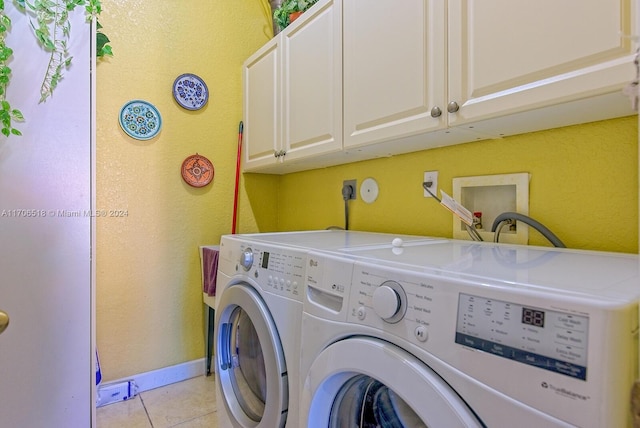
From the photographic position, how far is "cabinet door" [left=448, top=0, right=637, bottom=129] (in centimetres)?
77

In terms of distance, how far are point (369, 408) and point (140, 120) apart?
6.24ft

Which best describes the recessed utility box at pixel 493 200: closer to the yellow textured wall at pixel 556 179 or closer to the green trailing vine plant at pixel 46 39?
the yellow textured wall at pixel 556 179

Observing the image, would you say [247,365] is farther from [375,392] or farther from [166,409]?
[166,409]

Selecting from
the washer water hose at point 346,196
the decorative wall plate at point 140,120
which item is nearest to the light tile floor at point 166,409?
the washer water hose at point 346,196

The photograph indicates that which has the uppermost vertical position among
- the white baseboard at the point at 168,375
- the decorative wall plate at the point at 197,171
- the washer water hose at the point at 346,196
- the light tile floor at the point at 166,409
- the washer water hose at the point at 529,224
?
the decorative wall plate at the point at 197,171

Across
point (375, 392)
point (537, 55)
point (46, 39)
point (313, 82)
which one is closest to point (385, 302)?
point (375, 392)

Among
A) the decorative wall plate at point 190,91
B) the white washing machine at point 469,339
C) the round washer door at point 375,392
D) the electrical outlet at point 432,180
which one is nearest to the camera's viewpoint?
the white washing machine at point 469,339

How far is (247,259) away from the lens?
3.89ft

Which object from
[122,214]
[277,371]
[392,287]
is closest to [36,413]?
[277,371]

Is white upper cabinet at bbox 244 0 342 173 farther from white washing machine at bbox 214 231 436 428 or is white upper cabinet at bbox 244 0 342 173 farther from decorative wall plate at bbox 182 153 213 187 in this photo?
white washing machine at bbox 214 231 436 428

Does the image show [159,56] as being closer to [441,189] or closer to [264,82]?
[264,82]

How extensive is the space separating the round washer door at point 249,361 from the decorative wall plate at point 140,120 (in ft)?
3.85

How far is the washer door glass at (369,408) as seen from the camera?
73 cm

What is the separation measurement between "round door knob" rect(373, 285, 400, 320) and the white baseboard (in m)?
1.85
